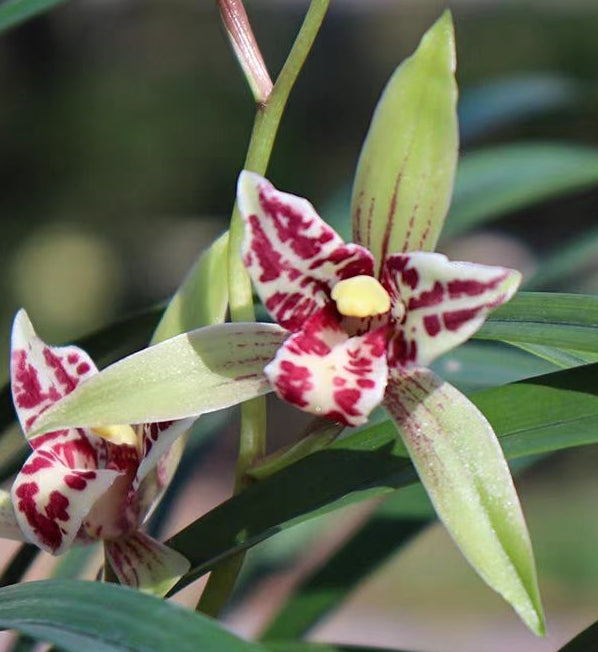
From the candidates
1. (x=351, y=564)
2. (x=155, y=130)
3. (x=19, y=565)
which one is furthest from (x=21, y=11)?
(x=155, y=130)

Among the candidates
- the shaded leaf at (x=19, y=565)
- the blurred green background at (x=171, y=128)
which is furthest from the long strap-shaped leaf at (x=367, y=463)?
the blurred green background at (x=171, y=128)

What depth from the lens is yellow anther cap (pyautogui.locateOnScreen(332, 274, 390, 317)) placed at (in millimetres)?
657

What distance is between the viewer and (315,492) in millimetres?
667

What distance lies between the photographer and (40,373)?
0.71 metres

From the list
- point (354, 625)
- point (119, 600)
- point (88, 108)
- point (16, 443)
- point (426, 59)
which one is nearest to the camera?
point (119, 600)

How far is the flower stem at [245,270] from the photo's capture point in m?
0.66

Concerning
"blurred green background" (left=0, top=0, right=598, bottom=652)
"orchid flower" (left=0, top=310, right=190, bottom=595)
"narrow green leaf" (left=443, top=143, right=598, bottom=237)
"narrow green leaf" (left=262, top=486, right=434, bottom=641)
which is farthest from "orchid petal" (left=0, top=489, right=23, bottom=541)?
"blurred green background" (left=0, top=0, right=598, bottom=652)

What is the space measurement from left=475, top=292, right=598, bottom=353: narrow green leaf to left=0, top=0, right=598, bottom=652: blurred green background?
3.66m

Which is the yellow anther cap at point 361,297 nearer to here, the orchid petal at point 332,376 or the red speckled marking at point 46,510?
the orchid petal at point 332,376

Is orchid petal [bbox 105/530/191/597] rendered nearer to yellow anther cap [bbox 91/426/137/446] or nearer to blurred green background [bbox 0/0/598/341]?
yellow anther cap [bbox 91/426/137/446]

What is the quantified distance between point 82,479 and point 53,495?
0.06ft

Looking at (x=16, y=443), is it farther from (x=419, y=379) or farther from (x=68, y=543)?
(x=419, y=379)

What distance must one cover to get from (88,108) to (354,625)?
2.45m

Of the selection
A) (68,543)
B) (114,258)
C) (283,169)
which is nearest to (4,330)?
(114,258)
